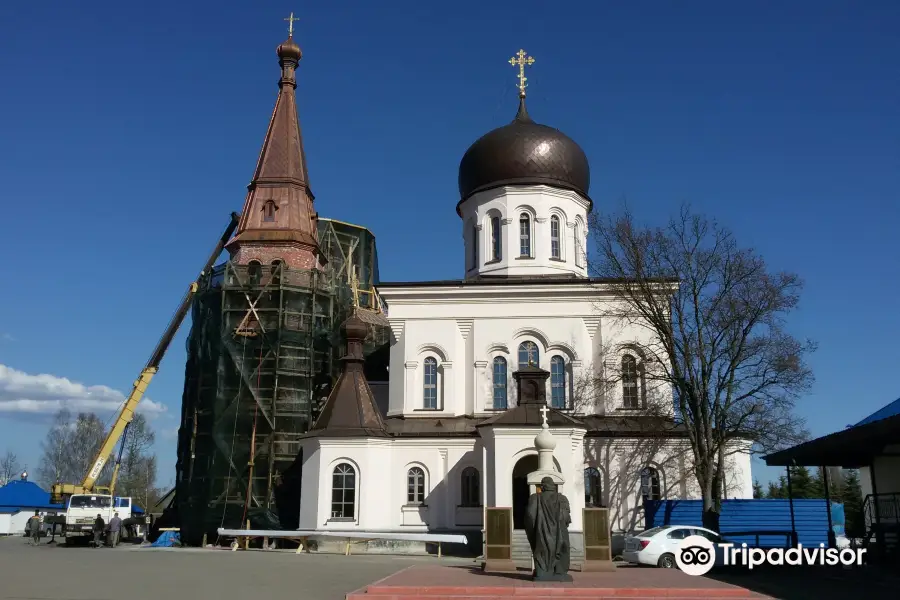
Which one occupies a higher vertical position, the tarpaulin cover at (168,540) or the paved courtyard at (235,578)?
the paved courtyard at (235,578)

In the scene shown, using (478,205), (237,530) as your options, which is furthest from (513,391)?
(237,530)

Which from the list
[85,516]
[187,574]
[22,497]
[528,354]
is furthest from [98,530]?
[22,497]

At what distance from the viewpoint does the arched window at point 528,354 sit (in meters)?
25.9

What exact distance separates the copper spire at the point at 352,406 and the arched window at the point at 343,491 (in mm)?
1102

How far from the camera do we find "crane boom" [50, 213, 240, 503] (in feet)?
107

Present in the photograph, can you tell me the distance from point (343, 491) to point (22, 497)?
956 inches

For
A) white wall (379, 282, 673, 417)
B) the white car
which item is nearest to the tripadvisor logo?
the white car

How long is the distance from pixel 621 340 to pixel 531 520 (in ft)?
44.1

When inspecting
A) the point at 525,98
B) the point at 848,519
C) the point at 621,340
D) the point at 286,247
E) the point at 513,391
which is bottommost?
the point at 848,519

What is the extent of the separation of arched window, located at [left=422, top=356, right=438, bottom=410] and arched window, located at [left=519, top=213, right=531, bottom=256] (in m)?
5.53

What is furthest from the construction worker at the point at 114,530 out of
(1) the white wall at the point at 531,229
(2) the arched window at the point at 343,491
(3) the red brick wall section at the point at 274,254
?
(1) the white wall at the point at 531,229

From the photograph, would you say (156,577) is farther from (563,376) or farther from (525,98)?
(525,98)

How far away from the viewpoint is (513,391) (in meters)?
25.5

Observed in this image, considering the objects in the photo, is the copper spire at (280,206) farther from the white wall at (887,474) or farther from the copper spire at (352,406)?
the white wall at (887,474)
